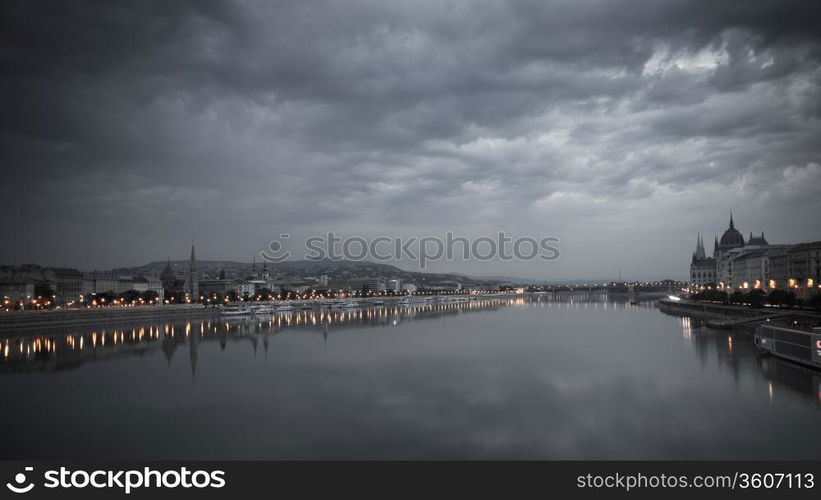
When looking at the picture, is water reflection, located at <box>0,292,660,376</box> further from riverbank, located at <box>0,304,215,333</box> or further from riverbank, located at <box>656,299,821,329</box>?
riverbank, located at <box>656,299,821,329</box>

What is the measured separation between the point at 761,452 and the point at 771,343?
14.0 meters

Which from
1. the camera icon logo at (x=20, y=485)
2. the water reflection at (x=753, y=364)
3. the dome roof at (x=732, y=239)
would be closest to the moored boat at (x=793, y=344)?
the water reflection at (x=753, y=364)

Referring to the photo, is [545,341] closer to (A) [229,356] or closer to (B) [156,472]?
(A) [229,356]

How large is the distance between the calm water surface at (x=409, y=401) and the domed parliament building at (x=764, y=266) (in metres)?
22.3

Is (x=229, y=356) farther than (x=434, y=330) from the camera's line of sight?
No

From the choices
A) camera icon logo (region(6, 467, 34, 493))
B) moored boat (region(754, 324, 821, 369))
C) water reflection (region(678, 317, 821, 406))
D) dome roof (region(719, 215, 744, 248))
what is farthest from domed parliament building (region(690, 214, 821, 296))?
camera icon logo (region(6, 467, 34, 493))

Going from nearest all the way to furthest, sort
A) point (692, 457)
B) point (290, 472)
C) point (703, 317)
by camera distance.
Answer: point (290, 472) < point (692, 457) < point (703, 317)

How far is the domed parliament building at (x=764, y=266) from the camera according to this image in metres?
43.2

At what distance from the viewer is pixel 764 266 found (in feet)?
175

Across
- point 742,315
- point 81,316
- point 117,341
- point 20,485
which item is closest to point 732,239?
point 742,315

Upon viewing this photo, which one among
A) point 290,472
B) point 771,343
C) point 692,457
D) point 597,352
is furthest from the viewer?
point 597,352

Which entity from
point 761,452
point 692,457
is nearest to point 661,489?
point 692,457

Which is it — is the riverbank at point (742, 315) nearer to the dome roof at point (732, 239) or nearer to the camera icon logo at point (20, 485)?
the camera icon logo at point (20, 485)

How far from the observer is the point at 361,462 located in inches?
360
